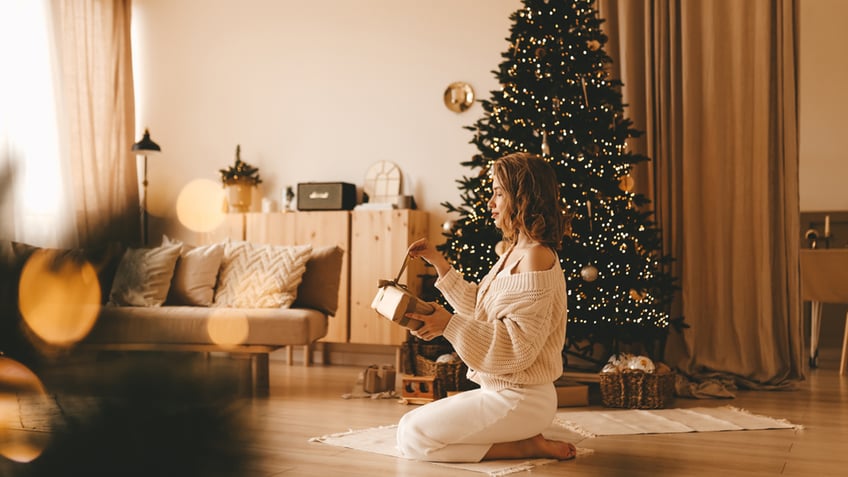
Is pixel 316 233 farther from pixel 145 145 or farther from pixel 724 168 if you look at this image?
pixel 724 168

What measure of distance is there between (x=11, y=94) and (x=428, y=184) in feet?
15.0

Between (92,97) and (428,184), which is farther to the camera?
(92,97)

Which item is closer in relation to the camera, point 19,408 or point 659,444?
point 19,408

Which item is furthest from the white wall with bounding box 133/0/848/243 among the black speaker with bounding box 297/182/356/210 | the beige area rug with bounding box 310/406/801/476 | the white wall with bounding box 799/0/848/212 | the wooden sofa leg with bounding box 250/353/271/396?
the beige area rug with bounding box 310/406/801/476

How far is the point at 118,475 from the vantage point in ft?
0.92

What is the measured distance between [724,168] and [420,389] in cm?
217

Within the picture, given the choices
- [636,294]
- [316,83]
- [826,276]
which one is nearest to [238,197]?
[316,83]

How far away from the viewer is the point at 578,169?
142 inches

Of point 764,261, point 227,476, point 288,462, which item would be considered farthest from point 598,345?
point 227,476

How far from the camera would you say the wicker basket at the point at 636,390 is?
337 cm

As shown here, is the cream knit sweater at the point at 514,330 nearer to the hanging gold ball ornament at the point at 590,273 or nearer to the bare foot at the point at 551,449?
the bare foot at the point at 551,449

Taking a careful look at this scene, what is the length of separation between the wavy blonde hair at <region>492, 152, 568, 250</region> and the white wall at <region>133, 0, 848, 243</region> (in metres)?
2.68

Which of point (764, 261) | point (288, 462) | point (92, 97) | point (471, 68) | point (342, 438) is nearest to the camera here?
point (288, 462)

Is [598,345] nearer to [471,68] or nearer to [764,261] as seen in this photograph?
[764,261]
